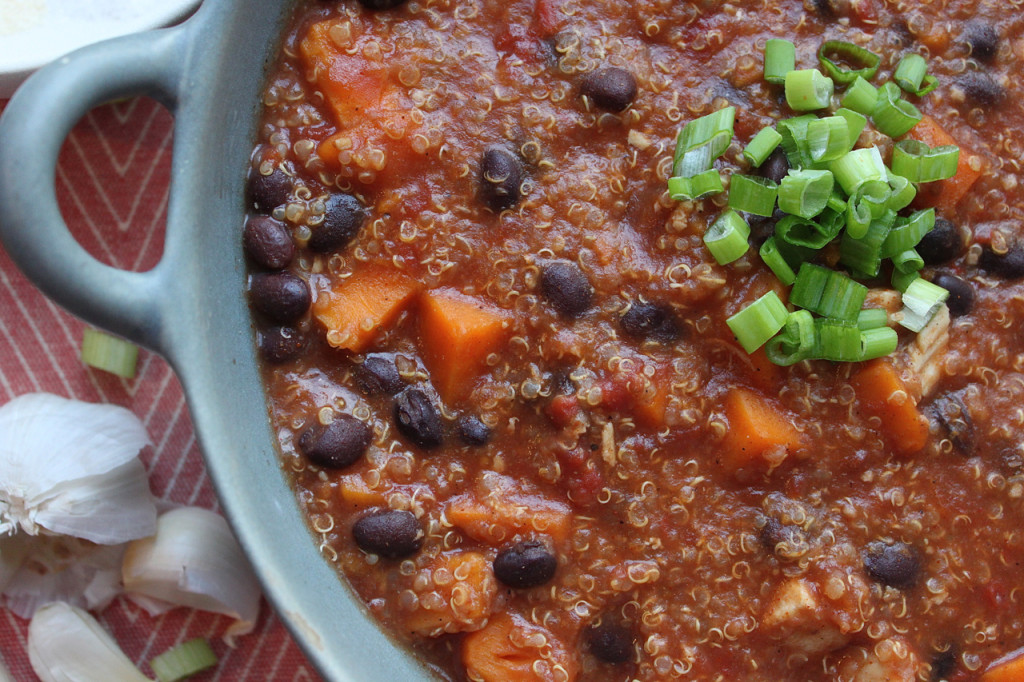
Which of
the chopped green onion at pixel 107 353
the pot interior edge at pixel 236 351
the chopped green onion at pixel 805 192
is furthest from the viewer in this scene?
the chopped green onion at pixel 107 353

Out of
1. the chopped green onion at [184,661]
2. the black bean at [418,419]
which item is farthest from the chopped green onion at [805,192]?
the chopped green onion at [184,661]

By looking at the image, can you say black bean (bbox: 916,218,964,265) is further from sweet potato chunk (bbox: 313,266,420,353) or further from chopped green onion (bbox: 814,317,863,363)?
sweet potato chunk (bbox: 313,266,420,353)

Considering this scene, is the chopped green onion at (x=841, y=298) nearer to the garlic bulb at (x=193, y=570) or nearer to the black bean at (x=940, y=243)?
the black bean at (x=940, y=243)

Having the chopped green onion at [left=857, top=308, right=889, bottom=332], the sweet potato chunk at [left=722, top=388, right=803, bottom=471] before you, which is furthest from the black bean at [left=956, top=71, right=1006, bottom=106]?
the sweet potato chunk at [left=722, top=388, right=803, bottom=471]

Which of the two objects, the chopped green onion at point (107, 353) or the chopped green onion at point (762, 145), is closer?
the chopped green onion at point (762, 145)

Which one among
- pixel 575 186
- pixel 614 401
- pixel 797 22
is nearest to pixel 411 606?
pixel 614 401

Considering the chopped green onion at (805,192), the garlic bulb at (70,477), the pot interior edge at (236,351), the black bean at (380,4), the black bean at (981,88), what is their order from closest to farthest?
1. the pot interior edge at (236,351)
2. the chopped green onion at (805,192)
3. the black bean at (380,4)
4. the black bean at (981,88)
5. the garlic bulb at (70,477)

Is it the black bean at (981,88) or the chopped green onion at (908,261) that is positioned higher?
the black bean at (981,88)
